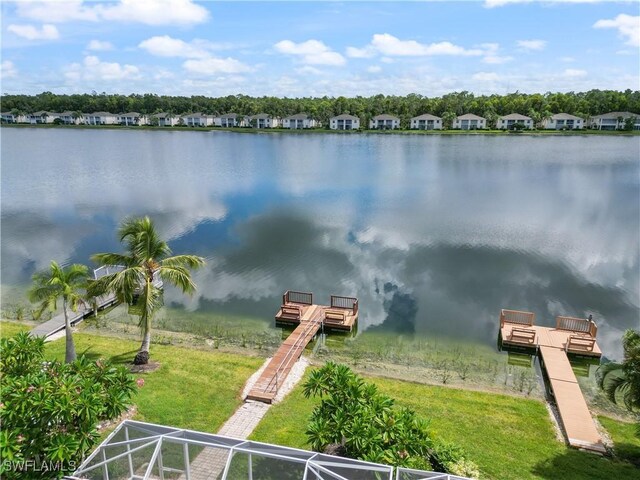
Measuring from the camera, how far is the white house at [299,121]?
157 metres

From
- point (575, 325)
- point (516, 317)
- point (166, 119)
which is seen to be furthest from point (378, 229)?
point (166, 119)

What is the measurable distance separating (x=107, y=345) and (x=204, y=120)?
16163 centimetres

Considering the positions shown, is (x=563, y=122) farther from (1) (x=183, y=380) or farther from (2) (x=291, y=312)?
(1) (x=183, y=380)

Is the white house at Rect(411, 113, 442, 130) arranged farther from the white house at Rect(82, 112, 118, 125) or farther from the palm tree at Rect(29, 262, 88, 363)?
the palm tree at Rect(29, 262, 88, 363)

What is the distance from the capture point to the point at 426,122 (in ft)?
481

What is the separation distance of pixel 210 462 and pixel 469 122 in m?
151

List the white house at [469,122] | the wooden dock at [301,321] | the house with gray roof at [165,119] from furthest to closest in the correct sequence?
the house with gray roof at [165,119] → the white house at [469,122] → the wooden dock at [301,321]

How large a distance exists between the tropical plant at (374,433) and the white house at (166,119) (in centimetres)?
17703

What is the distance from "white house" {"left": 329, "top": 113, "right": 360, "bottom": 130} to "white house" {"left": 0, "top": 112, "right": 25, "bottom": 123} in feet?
419

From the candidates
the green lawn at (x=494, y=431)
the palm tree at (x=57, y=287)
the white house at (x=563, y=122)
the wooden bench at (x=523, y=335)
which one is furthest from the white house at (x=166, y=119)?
the green lawn at (x=494, y=431)

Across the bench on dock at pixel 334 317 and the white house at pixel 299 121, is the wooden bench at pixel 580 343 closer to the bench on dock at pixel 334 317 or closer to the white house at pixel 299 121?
the bench on dock at pixel 334 317

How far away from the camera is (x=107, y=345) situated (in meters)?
20.2

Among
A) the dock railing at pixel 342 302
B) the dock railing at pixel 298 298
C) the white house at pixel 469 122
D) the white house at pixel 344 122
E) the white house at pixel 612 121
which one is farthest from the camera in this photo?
the white house at pixel 344 122

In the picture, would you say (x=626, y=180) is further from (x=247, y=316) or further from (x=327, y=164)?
(x=247, y=316)
